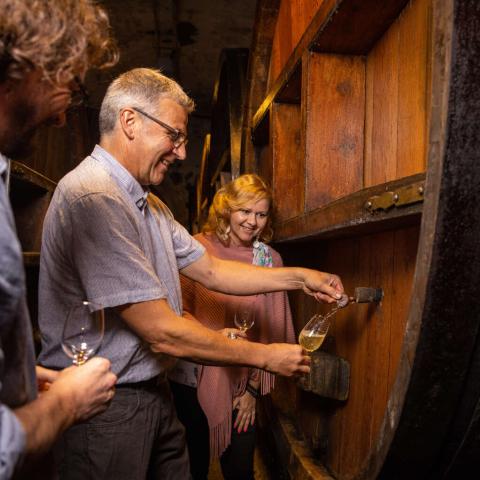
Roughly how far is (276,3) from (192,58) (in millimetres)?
4406

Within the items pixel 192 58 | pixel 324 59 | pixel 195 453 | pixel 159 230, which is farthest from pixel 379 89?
pixel 192 58

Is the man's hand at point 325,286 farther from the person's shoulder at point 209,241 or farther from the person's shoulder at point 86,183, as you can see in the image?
the person's shoulder at point 209,241

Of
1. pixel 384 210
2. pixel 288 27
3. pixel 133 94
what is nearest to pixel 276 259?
pixel 288 27

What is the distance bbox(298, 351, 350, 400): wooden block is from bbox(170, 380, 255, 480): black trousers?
104 centimetres

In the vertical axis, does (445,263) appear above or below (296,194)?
below

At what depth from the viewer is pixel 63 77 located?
3.43 feet

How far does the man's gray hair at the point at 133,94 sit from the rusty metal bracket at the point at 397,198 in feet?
3.45

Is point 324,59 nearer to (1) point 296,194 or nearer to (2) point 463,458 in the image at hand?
(1) point 296,194

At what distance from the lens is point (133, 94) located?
185 centimetres

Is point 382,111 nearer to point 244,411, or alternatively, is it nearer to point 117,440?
point 117,440

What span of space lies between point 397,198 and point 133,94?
120 centimetres

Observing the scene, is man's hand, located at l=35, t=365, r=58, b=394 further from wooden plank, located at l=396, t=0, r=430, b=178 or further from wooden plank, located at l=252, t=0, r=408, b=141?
wooden plank, located at l=252, t=0, r=408, b=141

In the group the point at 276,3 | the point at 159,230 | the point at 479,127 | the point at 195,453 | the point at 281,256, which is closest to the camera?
the point at 479,127

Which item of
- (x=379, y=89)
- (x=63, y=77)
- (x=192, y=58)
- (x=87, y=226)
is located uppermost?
(x=192, y=58)
